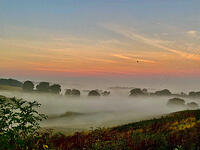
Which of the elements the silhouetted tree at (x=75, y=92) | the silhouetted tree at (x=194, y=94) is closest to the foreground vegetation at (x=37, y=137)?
the silhouetted tree at (x=75, y=92)

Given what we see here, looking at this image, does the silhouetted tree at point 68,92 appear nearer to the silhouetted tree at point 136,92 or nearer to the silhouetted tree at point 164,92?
the silhouetted tree at point 136,92

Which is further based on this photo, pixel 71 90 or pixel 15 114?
pixel 71 90

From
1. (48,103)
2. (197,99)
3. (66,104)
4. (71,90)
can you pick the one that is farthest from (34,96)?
(197,99)

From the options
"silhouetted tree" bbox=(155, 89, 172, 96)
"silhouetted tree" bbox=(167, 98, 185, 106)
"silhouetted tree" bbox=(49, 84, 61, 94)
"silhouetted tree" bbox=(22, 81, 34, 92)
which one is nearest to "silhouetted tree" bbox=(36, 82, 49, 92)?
"silhouetted tree" bbox=(49, 84, 61, 94)

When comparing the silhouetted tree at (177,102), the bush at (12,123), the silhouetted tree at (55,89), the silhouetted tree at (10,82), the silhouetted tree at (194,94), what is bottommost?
the silhouetted tree at (177,102)

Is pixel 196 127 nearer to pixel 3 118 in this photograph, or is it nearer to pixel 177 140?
pixel 177 140

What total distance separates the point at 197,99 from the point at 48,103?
90.7 meters

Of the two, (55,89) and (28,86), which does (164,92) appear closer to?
(55,89)

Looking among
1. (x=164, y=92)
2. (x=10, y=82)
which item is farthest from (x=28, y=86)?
(x=164, y=92)

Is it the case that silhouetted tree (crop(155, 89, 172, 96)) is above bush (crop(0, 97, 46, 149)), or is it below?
above

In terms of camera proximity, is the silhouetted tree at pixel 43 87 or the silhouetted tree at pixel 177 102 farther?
the silhouetted tree at pixel 43 87

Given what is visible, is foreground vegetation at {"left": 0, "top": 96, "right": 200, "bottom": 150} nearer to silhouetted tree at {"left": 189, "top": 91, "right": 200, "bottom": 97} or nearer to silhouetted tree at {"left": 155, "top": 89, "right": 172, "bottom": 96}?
silhouetted tree at {"left": 155, "top": 89, "right": 172, "bottom": 96}

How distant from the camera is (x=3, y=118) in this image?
7266mm

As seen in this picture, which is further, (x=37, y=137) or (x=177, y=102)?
(x=177, y=102)
